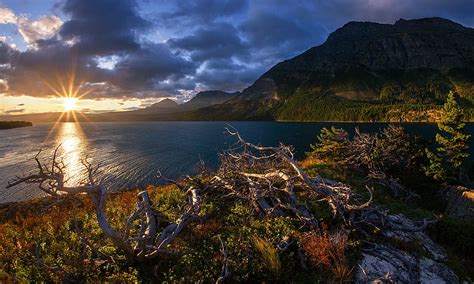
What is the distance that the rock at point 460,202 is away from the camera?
2388 centimetres

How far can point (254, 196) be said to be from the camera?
12.9m

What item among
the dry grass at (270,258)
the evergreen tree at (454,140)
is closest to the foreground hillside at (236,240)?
the dry grass at (270,258)

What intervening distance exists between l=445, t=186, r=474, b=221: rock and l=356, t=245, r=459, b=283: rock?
15.4 m

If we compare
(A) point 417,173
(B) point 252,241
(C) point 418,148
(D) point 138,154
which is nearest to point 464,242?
(B) point 252,241

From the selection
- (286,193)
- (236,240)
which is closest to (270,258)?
(236,240)

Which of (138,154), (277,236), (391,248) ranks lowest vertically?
(138,154)

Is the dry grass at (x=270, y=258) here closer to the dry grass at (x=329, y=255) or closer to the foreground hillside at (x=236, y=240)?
the foreground hillside at (x=236, y=240)

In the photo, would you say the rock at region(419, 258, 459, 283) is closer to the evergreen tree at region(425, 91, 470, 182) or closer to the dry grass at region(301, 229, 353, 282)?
the dry grass at region(301, 229, 353, 282)

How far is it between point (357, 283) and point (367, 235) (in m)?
2.99

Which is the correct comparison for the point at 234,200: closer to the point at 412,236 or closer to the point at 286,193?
the point at 286,193

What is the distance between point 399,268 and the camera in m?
9.77

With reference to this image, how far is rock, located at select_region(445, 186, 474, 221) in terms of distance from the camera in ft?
78.4

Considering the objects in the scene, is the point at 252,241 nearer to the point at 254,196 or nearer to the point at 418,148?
the point at 254,196

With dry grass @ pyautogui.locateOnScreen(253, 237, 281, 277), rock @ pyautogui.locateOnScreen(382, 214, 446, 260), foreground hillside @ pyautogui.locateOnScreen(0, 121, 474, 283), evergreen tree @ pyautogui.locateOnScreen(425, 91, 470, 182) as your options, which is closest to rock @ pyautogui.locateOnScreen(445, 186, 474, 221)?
evergreen tree @ pyautogui.locateOnScreen(425, 91, 470, 182)
